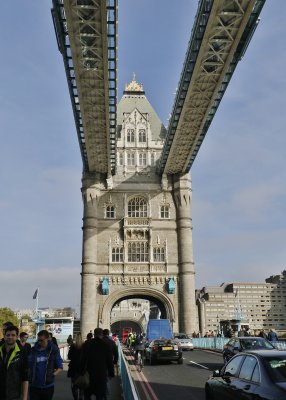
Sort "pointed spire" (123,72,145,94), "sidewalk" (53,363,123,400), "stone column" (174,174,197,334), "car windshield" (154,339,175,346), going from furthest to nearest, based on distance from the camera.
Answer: "pointed spire" (123,72,145,94) < "stone column" (174,174,197,334) < "car windshield" (154,339,175,346) < "sidewalk" (53,363,123,400)

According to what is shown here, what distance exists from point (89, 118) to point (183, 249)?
19750 millimetres

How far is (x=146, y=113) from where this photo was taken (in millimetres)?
58500

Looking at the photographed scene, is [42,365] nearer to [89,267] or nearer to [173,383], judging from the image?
[173,383]

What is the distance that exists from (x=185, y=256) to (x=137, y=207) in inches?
333

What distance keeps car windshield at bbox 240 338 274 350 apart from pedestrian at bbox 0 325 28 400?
12.8 metres

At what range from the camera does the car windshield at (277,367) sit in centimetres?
671

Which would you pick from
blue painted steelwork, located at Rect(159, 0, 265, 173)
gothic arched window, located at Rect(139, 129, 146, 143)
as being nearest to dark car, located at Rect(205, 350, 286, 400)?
blue painted steelwork, located at Rect(159, 0, 265, 173)

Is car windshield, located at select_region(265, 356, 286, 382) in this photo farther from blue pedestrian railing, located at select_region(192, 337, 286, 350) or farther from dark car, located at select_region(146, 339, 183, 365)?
blue pedestrian railing, located at select_region(192, 337, 286, 350)

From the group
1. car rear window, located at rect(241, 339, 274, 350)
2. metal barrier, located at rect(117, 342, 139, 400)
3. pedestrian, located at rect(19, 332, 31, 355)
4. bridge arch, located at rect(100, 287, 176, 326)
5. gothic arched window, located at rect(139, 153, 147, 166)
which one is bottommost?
metal barrier, located at rect(117, 342, 139, 400)

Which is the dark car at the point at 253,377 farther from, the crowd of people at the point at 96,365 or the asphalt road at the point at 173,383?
the asphalt road at the point at 173,383

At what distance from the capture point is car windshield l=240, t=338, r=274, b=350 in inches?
→ 678

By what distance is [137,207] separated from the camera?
176 feet

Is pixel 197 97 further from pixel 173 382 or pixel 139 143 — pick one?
pixel 173 382

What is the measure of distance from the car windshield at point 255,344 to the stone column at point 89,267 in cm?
3170
